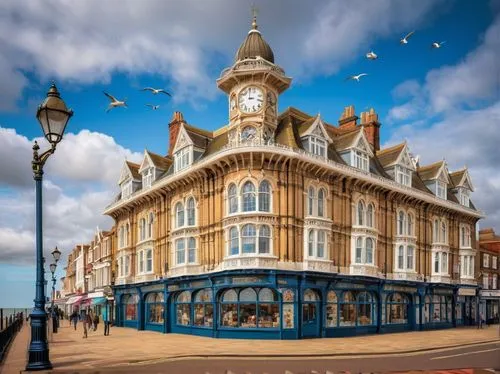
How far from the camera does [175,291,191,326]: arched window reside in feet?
103

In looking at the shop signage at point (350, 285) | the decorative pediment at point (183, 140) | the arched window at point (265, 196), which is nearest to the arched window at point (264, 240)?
the arched window at point (265, 196)

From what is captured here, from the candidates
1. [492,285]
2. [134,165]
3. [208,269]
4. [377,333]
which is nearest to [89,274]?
[134,165]

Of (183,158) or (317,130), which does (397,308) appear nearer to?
(317,130)

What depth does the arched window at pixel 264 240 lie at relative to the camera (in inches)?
1070

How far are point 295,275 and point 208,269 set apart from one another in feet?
18.7

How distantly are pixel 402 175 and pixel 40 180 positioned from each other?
100 feet

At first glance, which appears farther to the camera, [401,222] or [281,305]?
[401,222]

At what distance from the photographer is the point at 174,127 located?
135ft

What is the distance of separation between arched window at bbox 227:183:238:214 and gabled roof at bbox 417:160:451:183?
65.2 feet

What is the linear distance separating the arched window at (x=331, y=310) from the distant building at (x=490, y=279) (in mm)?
23691

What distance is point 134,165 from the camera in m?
41.8

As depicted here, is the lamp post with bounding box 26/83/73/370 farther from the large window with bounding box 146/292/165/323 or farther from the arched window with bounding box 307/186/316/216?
the large window with bounding box 146/292/165/323

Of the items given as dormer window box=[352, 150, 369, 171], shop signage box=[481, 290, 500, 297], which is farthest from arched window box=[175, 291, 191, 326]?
shop signage box=[481, 290, 500, 297]

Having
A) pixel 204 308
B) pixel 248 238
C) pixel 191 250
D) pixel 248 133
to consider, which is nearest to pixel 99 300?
pixel 191 250
